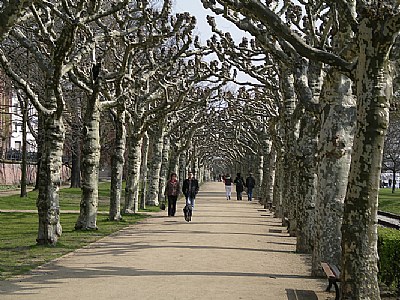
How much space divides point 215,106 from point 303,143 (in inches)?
1537

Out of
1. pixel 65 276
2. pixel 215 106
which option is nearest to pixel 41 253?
pixel 65 276

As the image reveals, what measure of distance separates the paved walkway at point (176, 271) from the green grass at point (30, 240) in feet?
1.29

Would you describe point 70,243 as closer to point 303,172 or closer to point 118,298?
point 303,172


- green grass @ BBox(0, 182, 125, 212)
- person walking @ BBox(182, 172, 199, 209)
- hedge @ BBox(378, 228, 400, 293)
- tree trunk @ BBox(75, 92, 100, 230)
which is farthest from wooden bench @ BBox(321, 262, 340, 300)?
green grass @ BBox(0, 182, 125, 212)

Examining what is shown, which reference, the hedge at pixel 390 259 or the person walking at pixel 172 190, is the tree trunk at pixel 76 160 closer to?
the person walking at pixel 172 190

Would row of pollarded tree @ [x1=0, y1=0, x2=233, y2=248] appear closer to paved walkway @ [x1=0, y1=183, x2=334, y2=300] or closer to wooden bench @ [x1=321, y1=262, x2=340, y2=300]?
paved walkway @ [x1=0, y1=183, x2=334, y2=300]

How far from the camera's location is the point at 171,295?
34.3ft

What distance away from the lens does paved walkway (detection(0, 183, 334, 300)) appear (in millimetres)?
10727

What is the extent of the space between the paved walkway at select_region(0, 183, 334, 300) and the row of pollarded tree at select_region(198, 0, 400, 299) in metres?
0.89

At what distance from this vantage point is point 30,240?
1825 cm

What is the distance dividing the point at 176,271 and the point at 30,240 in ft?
21.3

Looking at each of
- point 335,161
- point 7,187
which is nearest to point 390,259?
point 335,161

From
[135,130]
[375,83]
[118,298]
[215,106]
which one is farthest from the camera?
[215,106]

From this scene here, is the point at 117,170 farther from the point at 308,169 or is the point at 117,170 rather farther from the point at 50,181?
the point at 308,169
